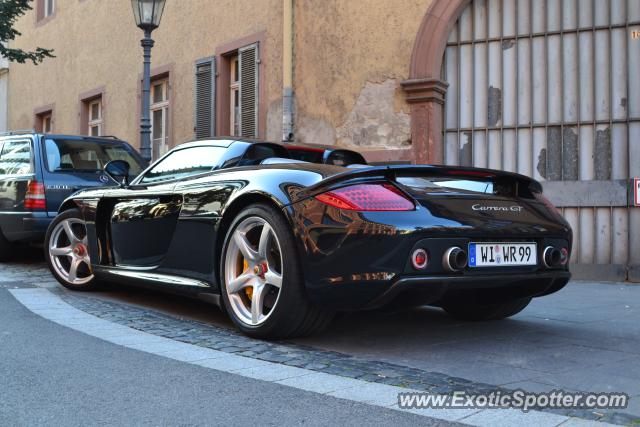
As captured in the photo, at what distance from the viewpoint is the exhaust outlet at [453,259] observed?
370 cm

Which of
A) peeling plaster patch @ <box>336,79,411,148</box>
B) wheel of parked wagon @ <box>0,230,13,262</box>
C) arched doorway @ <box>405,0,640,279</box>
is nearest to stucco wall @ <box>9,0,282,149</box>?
peeling plaster patch @ <box>336,79,411,148</box>

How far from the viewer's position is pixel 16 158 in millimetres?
8562

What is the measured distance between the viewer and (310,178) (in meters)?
3.98

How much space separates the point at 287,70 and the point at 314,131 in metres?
1.03

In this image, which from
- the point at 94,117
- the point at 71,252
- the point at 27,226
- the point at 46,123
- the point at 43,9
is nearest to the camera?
the point at 71,252

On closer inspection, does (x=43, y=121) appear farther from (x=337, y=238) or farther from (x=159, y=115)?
(x=337, y=238)

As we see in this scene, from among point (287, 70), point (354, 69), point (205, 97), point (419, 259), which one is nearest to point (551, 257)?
point (419, 259)

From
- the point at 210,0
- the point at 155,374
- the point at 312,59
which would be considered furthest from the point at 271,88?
the point at 155,374

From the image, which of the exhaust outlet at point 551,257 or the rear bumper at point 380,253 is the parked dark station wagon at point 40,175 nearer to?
the rear bumper at point 380,253

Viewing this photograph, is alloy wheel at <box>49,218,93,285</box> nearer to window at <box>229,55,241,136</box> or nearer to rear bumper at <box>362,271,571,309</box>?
rear bumper at <box>362,271,571,309</box>

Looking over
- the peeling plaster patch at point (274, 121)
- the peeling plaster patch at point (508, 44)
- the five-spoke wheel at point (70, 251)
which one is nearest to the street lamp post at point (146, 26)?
the peeling plaster patch at point (274, 121)

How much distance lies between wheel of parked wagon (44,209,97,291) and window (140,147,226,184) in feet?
3.13

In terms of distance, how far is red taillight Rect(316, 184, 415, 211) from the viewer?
3711 mm

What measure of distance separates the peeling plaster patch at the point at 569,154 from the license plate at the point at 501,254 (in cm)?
515
